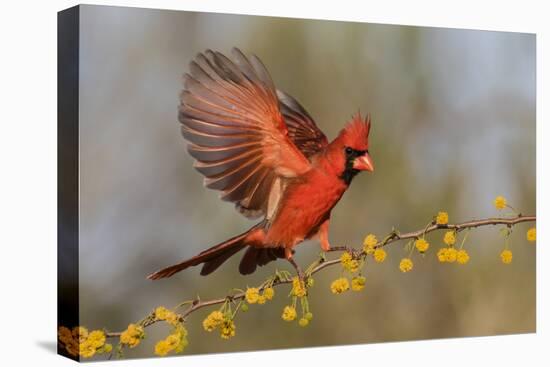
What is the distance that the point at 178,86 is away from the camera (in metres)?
5.82

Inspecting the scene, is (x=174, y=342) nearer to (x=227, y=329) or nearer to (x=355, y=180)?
(x=227, y=329)

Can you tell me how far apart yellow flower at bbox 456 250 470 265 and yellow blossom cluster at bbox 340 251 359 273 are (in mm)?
708

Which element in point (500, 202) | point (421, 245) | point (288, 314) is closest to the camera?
point (288, 314)

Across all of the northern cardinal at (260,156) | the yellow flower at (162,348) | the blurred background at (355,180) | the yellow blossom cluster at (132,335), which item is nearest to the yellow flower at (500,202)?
the blurred background at (355,180)

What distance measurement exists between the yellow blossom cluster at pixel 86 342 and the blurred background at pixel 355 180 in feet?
0.17

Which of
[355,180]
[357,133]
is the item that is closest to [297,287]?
[355,180]

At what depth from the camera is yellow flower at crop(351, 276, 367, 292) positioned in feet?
20.9

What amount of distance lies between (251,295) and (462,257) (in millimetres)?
1426

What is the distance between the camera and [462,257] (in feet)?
21.9

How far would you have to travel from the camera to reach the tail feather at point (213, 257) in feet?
19.2

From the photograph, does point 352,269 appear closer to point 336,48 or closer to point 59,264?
point 336,48

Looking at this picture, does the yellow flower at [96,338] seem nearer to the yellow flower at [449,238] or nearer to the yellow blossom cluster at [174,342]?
the yellow blossom cluster at [174,342]

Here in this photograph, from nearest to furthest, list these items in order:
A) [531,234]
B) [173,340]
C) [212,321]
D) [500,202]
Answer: [173,340] < [212,321] < [500,202] < [531,234]

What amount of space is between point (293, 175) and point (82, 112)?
1.26m
